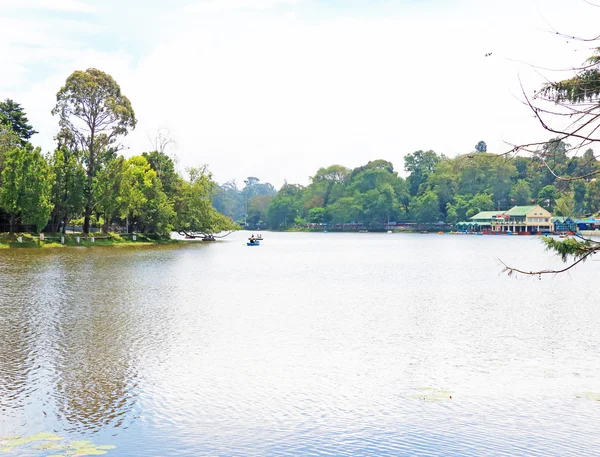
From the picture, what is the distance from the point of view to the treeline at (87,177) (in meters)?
63.5

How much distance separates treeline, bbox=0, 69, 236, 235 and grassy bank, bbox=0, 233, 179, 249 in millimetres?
1431

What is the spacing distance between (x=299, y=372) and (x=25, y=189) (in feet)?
176

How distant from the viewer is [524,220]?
17312 centimetres

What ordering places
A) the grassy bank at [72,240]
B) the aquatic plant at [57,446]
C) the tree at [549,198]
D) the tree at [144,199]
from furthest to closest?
1. the tree at [144,199]
2. the grassy bank at [72,240]
3. the aquatic plant at [57,446]
4. the tree at [549,198]

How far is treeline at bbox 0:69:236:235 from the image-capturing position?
63500 mm

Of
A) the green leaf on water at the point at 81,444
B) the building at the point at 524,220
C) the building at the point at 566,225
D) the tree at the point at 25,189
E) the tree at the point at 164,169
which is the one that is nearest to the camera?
the building at the point at 566,225

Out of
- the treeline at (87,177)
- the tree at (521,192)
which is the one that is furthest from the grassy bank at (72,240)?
the tree at (521,192)

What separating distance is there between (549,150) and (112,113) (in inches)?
2920

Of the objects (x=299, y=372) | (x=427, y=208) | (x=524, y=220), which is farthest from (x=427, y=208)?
(x=299, y=372)

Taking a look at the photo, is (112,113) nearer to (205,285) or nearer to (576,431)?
(205,285)

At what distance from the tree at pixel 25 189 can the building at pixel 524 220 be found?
448ft

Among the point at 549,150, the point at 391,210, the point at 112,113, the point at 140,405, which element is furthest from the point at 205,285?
the point at 391,210

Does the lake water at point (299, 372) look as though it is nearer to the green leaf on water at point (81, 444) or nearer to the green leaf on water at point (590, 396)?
the green leaf on water at point (590, 396)

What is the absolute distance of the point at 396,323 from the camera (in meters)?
24.3
